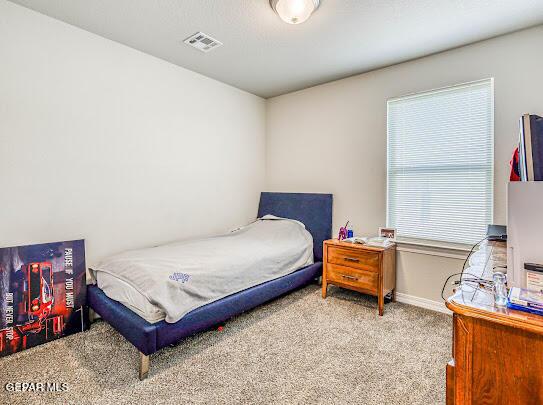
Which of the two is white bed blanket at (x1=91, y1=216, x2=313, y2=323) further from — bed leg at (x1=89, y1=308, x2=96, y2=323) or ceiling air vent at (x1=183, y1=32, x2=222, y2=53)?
ceiling air vent at (x1=183, y1=32, x2=222, y2=53)

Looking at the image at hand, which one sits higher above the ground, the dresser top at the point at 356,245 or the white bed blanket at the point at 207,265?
the dresser top at the point at 356,245

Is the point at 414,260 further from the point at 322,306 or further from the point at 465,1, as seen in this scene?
the point at 465,1

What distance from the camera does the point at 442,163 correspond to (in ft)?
9.07

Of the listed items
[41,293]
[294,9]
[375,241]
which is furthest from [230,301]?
[294,9]

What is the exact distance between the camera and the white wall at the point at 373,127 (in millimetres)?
2393

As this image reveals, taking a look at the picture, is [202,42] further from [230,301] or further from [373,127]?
[230,301]

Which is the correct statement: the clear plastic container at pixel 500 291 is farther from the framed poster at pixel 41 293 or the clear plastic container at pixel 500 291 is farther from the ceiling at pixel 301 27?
the framed poster at pixel 41 293

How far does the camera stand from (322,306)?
2879 mm

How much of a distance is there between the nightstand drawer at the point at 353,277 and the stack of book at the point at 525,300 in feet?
6.08

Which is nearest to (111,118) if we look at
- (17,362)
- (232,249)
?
(232,249)

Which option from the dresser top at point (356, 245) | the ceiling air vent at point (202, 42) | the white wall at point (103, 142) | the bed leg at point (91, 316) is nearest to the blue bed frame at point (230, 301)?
the bed leg at point (91, 316)

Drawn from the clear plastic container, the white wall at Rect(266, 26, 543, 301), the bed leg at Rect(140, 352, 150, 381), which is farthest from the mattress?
the white wall at Rect(266, 26, 543, 301)

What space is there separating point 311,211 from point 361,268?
3.38 feet

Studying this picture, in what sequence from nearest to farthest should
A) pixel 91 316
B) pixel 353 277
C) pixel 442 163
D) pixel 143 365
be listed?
pixel 143 365, pixel 91 316, pixel 442 163, pixel 353 277
